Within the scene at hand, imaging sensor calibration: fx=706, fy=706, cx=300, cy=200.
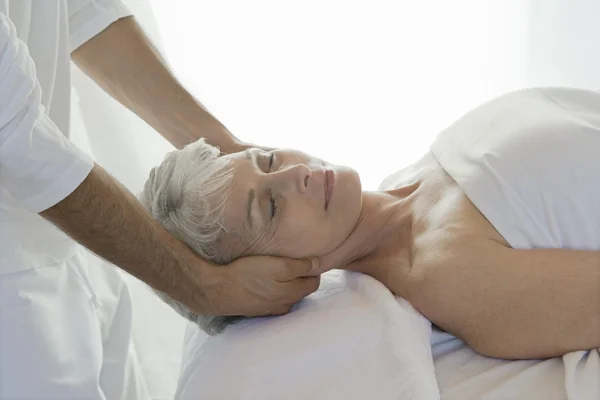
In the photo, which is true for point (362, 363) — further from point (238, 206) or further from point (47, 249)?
point (47, 249)

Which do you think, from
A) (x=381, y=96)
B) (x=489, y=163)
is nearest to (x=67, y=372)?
(x=489, y=163)

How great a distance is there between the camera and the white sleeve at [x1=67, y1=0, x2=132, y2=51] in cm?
166

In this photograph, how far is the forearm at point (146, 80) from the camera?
171cm

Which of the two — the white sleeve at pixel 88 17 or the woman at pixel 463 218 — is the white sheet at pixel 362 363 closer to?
the woman at pixel 463 218

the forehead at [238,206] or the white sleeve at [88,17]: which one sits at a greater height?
→ the white sleeve at [88,17]

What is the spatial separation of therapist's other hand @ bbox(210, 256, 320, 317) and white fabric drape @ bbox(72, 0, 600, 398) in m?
0.72

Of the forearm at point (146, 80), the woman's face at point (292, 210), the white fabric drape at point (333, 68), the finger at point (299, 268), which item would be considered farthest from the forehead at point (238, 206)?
the white fabric drape at point (333, 68)

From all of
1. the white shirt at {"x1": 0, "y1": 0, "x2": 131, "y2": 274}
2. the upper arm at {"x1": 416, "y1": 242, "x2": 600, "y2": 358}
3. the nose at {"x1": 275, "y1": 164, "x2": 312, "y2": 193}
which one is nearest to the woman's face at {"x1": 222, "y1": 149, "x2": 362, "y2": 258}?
the nose at {"x1": 275, "y1": 164, "x2": 312, "y2": 193}

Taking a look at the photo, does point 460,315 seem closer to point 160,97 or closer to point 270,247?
point 270,247

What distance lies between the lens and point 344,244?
5.06 feet

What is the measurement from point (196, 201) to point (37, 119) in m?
0.44

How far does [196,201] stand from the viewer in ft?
4.91

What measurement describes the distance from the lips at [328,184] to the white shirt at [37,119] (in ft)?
1.70

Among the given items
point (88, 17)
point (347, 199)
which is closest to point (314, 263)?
point (347, 199)
